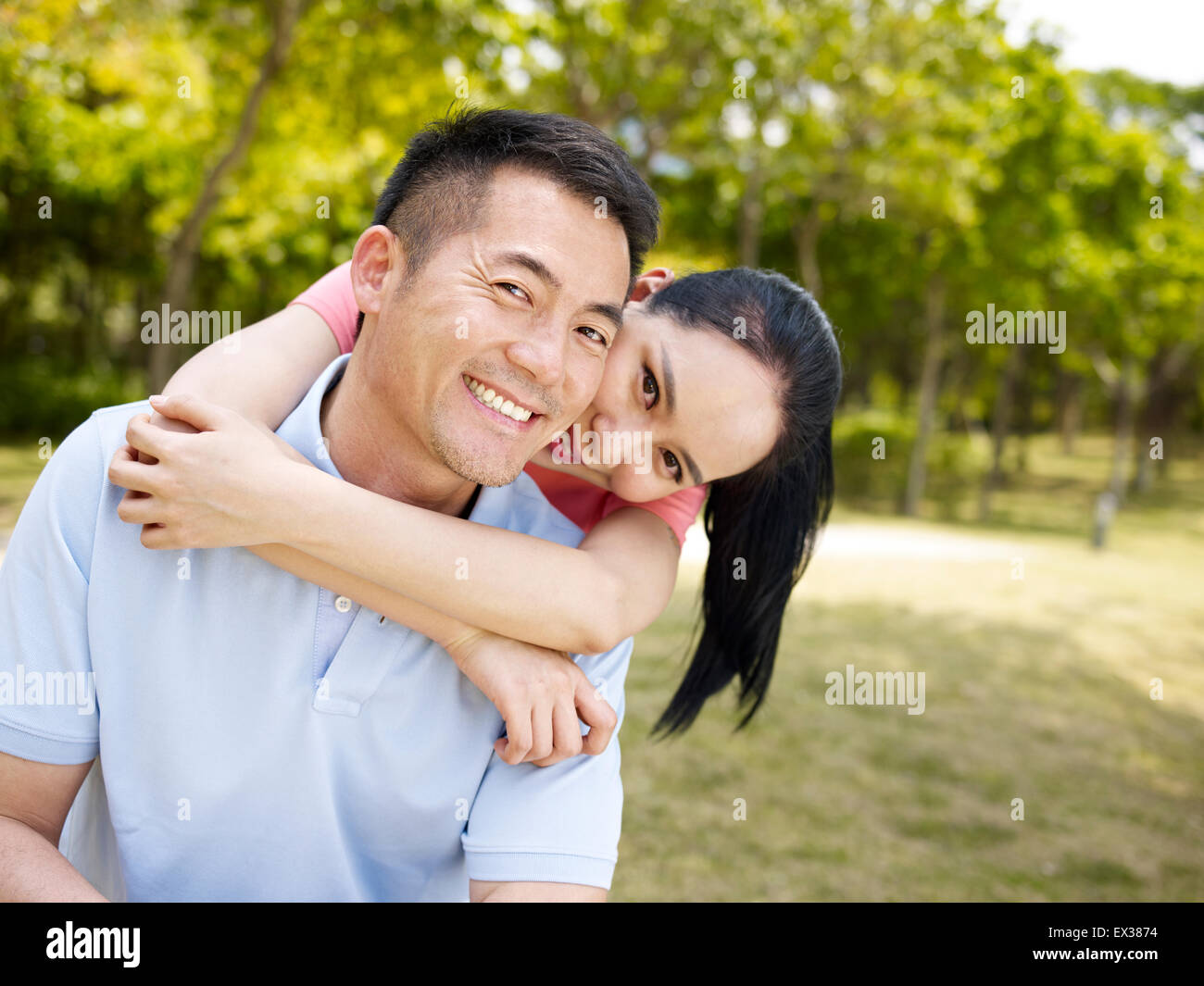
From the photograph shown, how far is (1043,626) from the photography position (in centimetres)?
1016

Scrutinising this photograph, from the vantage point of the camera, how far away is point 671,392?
2215 millimetres

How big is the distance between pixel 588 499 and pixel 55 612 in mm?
1210

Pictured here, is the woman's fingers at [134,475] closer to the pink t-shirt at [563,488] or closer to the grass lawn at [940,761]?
the pink t-shirt at [563,488]

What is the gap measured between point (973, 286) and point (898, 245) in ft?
9.45

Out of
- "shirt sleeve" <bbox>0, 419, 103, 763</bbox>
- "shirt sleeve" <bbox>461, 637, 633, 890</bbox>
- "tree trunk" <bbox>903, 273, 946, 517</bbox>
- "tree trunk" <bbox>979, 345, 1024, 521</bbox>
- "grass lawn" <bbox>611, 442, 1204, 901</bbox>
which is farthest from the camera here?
"tree trunk" <bbox>979, 345, 1024, 521</bbox>

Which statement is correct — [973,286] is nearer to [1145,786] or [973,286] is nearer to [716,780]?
[1145,786]

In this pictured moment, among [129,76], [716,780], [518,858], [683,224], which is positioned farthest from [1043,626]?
[683,224]

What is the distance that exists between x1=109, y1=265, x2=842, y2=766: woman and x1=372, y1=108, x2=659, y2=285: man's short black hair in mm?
238

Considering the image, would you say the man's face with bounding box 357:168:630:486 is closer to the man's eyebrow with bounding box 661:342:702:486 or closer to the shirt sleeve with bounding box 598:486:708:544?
the man's eyebrow with bounding box 661:342:702:486

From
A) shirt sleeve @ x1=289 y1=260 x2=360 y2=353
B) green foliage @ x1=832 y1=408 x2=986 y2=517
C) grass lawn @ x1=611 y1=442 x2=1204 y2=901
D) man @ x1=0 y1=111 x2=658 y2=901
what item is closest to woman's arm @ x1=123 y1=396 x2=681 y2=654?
man @ x1=0 y1=111 x2=658 y2=901

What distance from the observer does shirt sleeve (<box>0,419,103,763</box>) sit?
1673mm

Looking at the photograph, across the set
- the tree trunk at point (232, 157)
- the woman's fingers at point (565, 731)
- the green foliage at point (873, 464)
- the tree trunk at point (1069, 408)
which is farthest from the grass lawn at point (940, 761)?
the tree trunk at point (1069, 408)

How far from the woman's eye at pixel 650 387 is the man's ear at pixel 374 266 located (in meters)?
0.63

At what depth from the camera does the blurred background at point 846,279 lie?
5.55 meters
